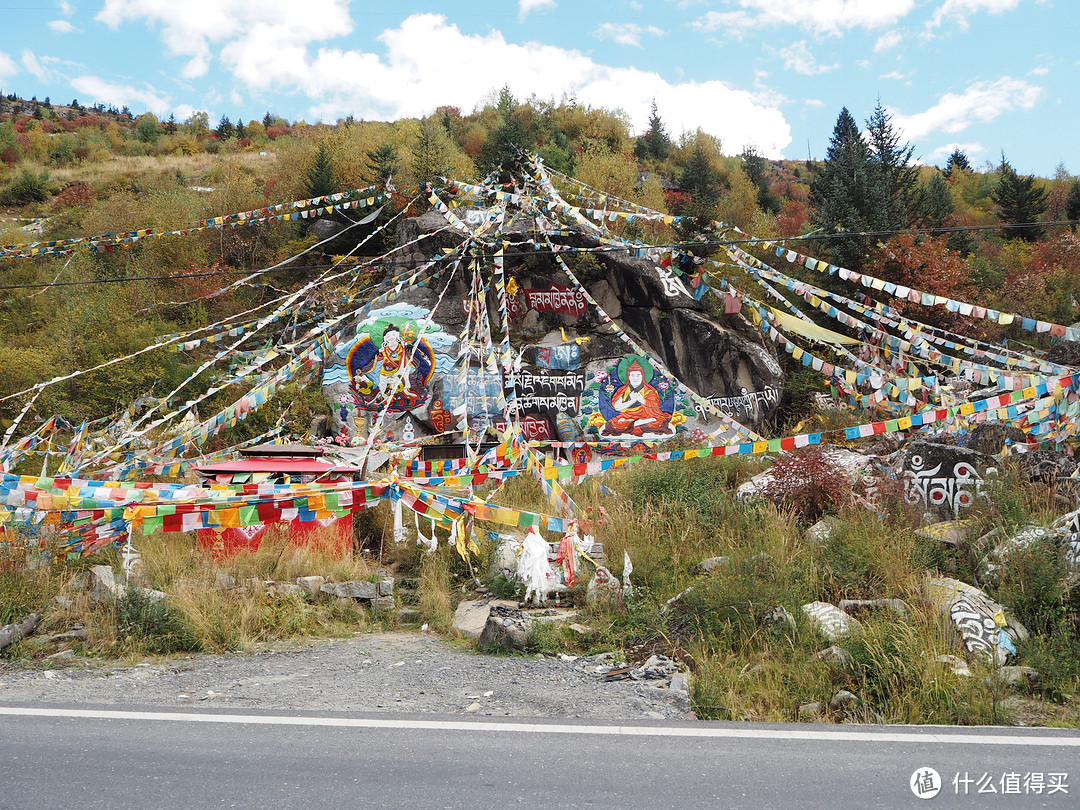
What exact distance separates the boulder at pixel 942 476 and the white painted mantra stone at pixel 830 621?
3.53m

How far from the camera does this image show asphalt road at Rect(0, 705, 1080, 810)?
12.2 ft

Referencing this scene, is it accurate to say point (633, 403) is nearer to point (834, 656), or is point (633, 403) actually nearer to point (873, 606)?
point (873, 606)

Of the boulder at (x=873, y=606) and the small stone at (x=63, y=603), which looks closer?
the boulder at (x=873, y=606)

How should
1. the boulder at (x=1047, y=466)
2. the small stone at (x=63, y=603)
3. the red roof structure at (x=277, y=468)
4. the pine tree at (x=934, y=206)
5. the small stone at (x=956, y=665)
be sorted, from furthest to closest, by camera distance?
the pine tree at (x=934, y=206)
the red roof structure at (x=277, y=468)
the boulder at (x=1047, y=466)
the small stone at (x=63, y=603)
the small stone at (x=956, y=665)

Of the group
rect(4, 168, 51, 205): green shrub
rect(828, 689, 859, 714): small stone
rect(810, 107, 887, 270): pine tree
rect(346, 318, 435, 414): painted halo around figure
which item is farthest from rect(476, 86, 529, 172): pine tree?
rect(4, 168, 51, 205): green shrub

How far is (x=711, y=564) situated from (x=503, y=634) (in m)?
2.63

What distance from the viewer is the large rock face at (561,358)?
1694cm

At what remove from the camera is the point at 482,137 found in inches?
1603

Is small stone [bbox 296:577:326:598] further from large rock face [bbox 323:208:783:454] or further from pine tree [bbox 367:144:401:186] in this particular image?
pine tree [bbox 367:144:401:186]

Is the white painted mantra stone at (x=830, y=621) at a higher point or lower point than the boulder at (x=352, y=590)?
higher

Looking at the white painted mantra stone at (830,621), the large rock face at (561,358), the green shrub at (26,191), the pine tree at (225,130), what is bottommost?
the white painted mantra stone at (830,621)

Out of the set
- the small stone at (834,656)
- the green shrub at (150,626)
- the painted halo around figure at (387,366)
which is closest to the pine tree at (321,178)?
the painted halo around figure at (387,366)

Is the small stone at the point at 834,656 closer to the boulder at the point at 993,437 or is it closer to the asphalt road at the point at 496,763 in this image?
the asphalt road at the point at 496,763

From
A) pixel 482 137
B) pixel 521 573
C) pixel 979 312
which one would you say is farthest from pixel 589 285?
pixel 482 137
